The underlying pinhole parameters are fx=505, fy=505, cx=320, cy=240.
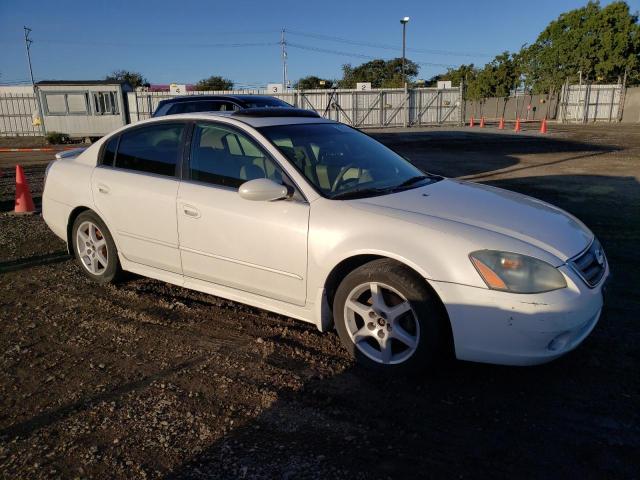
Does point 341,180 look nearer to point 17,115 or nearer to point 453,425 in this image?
point 453,425

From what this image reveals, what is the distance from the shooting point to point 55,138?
23.9m

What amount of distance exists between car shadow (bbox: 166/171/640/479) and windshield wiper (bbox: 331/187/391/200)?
44.5 inches

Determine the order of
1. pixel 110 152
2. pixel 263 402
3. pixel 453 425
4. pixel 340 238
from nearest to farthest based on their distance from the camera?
pixel 453 425 → pixel 263 402 → pixel 340 238 → pixel 110 152

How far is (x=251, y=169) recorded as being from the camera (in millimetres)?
3773

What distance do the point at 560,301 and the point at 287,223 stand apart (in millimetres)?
1726

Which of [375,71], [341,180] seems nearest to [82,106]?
[341,180]

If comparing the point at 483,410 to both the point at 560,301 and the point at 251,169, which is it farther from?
the point at 251,169

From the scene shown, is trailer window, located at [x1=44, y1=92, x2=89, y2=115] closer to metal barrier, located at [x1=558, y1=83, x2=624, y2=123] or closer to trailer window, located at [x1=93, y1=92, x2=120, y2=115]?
trailer window, located at [x1=93, y1=92, x2=120, y2=115]

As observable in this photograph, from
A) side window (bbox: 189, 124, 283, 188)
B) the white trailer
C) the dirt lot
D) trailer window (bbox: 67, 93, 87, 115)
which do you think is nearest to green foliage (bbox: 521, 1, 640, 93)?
the white trailer

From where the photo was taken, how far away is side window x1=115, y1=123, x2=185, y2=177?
419 centimetres

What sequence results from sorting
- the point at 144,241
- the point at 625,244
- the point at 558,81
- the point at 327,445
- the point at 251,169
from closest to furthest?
the point at 327,445 < the point at 251,169 < the point at 144,241 < the point at 625,244 < the point at 558,81

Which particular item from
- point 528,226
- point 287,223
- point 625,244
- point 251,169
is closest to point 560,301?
point 528,226

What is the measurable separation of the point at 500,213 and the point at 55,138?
25.1 m

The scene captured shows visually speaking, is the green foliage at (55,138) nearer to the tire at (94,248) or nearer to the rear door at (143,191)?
the tire at (94,248)
